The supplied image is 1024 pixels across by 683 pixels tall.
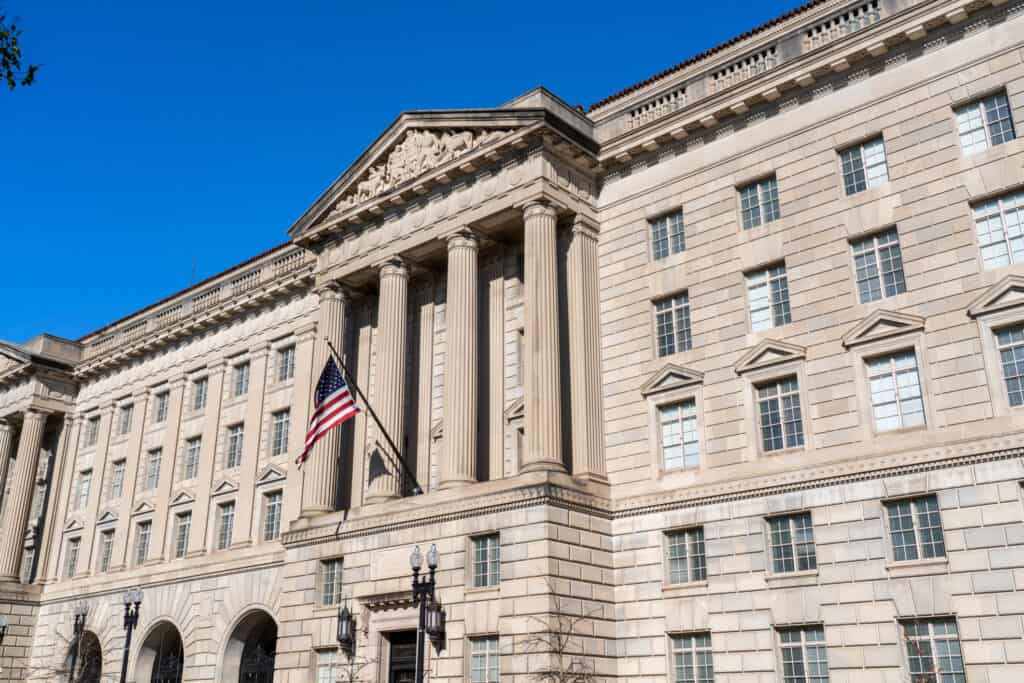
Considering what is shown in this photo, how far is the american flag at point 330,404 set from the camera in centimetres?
3275

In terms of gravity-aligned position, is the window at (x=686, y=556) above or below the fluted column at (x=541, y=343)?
below

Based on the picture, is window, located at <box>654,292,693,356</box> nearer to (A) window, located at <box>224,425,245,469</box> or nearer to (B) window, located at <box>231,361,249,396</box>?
(A) window, located at <box>224,425,245,469</box>

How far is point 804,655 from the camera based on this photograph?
83.9ft

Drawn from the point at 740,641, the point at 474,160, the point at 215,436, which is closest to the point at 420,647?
the point at 740,641

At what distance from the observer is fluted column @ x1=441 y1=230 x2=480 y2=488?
103 feet

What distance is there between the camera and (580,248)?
33.0 metres

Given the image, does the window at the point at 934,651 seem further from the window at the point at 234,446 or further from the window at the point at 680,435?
the window at the point at 234,446

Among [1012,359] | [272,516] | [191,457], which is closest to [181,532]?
[191,457]

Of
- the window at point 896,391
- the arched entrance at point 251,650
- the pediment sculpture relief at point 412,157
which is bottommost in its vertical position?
the arched entrance at point 251,650

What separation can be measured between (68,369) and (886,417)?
43195 millimetres

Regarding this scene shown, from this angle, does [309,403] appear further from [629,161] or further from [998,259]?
[998,259]

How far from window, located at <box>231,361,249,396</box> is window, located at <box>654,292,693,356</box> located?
69.0ft

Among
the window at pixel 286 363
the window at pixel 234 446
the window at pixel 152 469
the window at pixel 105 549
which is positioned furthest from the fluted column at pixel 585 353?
the window at pixel 105 549

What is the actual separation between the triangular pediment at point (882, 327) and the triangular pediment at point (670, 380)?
4582 millimetres
